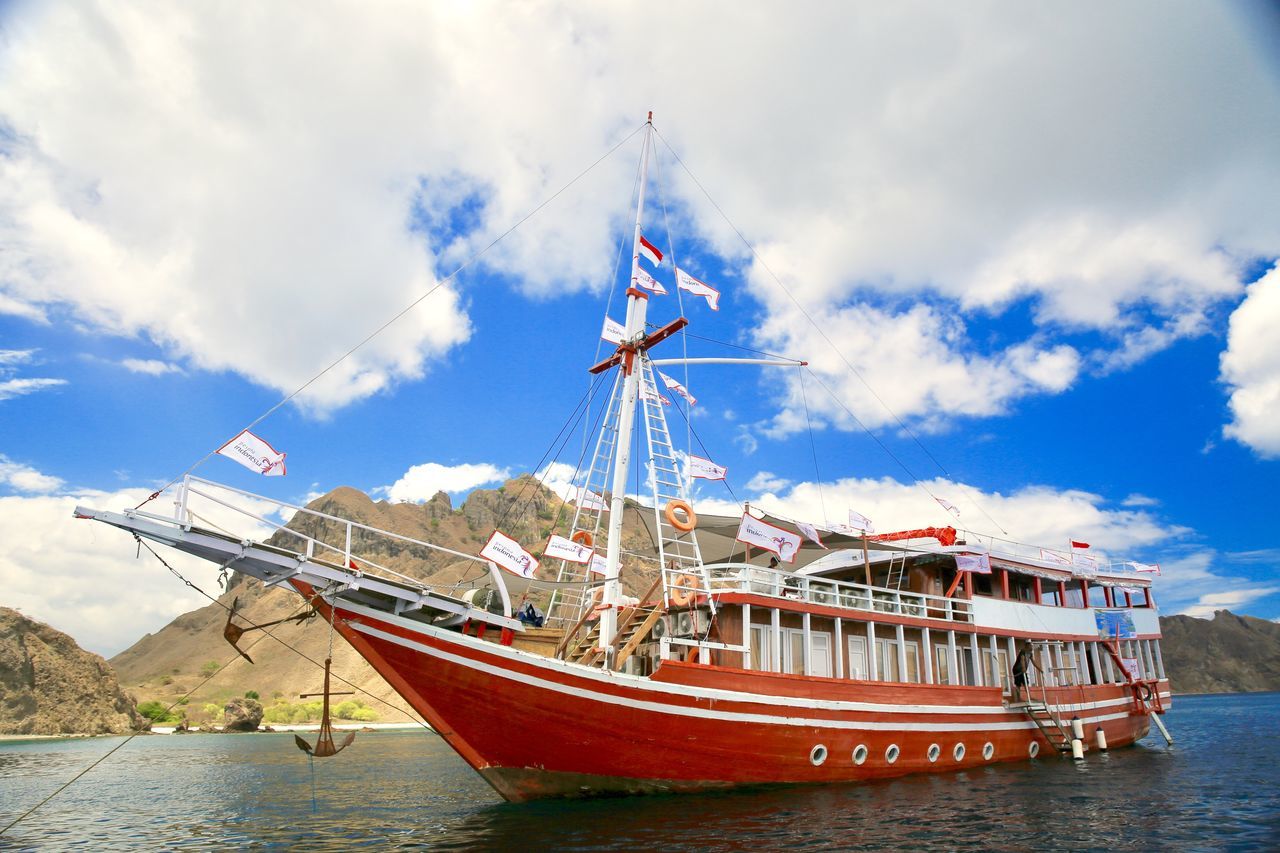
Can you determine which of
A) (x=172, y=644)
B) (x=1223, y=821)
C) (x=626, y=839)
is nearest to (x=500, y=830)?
(x=626, y=839)

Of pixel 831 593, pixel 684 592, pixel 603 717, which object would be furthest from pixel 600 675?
pixel 831 593

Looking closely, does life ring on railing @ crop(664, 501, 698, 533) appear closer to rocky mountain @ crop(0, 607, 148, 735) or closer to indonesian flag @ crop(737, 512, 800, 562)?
indonesian flag @ crop(737, 512, 800, 562)

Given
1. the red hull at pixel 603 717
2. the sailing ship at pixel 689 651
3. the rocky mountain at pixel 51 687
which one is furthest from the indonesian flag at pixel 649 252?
the rocky mountain at pixel 51 687

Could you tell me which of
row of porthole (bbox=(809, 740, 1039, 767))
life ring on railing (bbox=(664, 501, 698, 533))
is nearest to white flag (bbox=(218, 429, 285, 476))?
Result: life ring on railing (bbox=(664, 501, 698, 533))

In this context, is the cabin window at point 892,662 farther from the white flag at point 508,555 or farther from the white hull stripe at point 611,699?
the white flag at point 508,555

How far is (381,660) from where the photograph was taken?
55.3 ft

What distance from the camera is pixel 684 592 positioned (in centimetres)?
1984

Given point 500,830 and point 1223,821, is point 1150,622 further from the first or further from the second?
point 500,830

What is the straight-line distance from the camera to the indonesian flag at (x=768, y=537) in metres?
19.6

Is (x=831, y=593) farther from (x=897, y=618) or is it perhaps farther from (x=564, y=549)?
(x=564, y=549)

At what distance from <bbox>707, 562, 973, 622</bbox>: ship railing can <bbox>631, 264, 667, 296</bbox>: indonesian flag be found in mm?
8666

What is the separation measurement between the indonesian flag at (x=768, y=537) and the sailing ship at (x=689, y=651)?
2.1 inches

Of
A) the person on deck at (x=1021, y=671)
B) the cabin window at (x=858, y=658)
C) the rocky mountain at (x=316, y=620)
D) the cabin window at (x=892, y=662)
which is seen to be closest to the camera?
the cabin window at (x=858, y=658)

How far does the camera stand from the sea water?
46.3 ft
